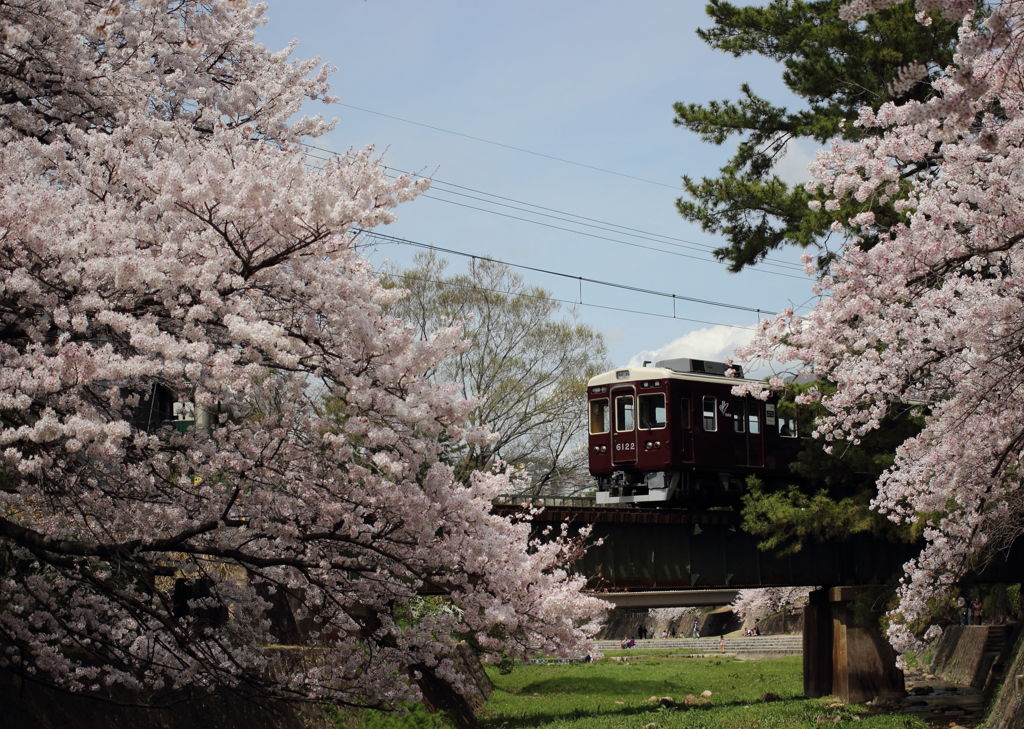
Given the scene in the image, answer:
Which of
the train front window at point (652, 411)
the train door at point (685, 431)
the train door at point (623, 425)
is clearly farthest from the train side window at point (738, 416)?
the train door at point (623, 425)

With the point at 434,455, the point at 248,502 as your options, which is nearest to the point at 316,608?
the point at 248,502

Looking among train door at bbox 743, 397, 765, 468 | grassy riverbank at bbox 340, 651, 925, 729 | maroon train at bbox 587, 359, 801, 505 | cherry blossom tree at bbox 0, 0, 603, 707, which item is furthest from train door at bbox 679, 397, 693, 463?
cherry blossom tree at bbox 0, 0, 603, 707

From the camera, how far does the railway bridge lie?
18.5 m

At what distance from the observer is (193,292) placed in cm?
696

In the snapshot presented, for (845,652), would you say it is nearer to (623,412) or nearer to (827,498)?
(827,498)

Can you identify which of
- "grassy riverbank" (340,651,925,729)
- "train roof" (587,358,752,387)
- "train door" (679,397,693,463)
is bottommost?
"grassy riverbank" (340,651,925,729)

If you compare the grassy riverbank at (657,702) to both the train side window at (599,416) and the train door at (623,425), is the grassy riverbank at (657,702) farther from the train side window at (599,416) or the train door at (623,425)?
the train side window at (599,416)

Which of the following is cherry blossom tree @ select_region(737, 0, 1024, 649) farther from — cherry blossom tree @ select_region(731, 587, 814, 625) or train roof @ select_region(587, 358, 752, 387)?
cherry blossom tree @ select_region(731, 587, 814, 625)

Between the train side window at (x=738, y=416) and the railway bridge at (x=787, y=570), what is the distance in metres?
2.67

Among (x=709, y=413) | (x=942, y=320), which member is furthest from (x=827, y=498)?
(x=942, y=320)

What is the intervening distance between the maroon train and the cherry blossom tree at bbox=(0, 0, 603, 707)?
461 inches

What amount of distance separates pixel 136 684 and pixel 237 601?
1.03m

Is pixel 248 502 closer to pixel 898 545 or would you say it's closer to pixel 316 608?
pixel 316 608

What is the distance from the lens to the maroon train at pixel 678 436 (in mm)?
21422
